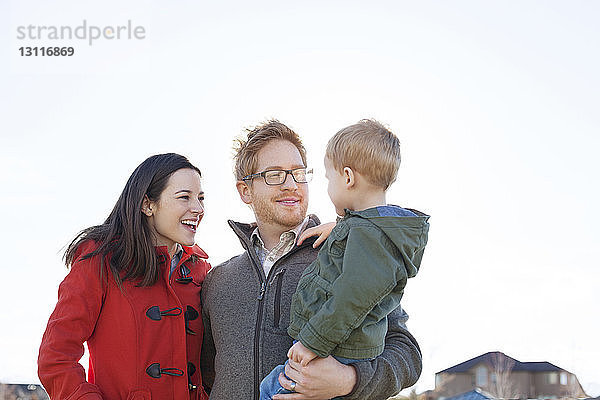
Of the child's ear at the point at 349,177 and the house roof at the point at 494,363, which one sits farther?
the house roof at the point at 494,363

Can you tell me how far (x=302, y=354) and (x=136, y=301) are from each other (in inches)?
42.1

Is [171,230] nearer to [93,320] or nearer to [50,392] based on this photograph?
[93,320]

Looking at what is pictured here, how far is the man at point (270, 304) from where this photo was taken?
288 cm

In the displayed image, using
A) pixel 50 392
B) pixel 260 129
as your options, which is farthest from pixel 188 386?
pixel 260 129

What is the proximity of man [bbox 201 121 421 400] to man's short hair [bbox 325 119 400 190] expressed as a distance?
1.98 ft

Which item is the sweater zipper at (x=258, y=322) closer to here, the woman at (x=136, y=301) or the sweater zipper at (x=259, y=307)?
the sweater zipper at (x=259, y=307)

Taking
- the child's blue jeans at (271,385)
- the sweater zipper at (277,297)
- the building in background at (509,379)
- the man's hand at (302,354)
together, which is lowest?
the building in background at (509,379)

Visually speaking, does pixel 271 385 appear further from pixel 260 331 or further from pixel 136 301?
pixel 136 301

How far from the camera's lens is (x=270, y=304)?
330 centimetres

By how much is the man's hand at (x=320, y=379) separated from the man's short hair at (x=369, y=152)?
678 millimetres

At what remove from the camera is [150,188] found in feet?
12.2

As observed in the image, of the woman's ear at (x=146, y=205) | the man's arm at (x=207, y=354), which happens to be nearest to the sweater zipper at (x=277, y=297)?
the man's arm at (x=207, y=354)

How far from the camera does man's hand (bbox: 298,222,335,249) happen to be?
128 inches

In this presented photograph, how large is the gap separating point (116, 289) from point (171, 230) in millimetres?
373
